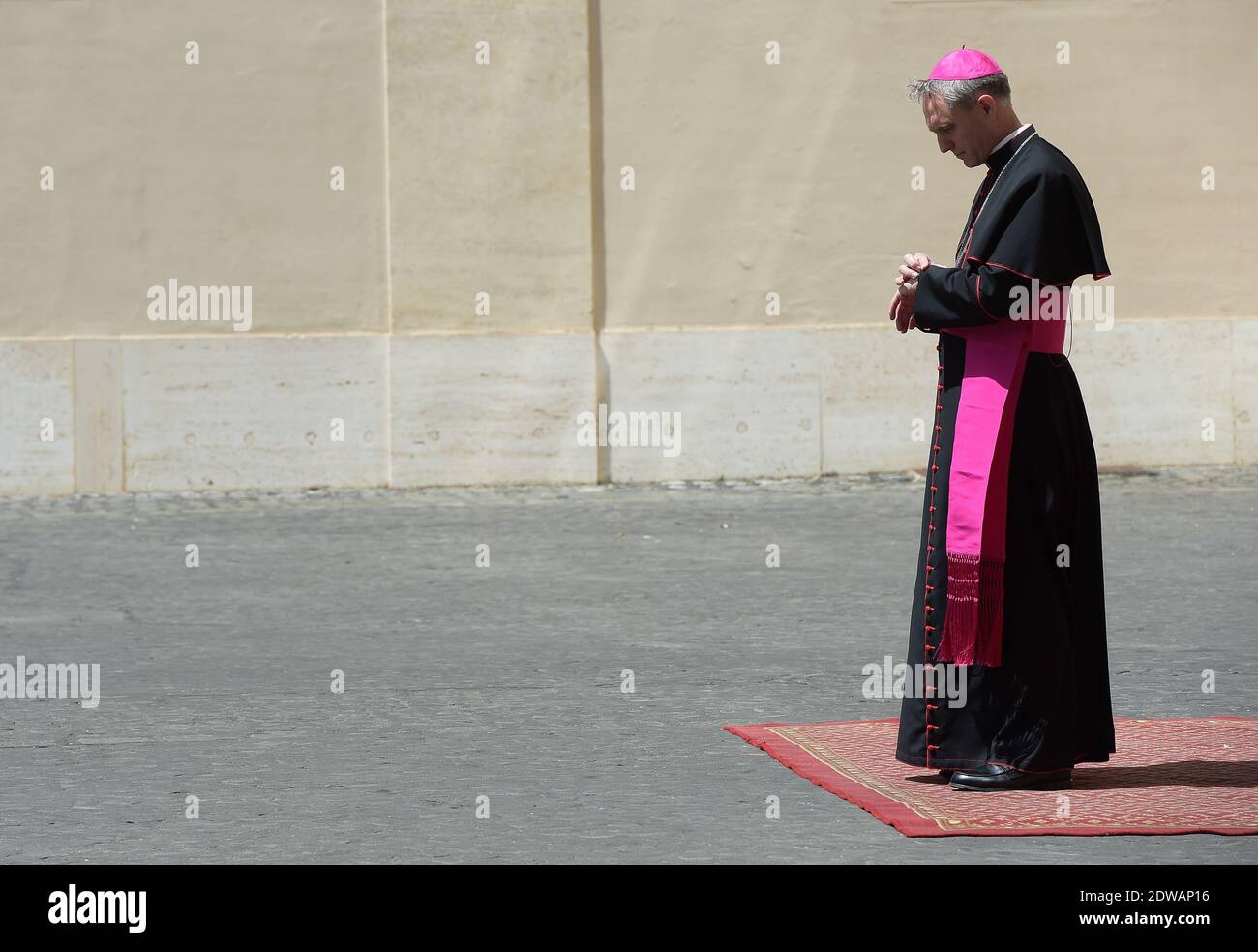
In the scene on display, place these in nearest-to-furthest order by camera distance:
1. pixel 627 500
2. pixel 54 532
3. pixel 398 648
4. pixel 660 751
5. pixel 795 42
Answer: pixel 660 751, pixel 398 648, pixel 54 532, pixel 627 500, pixel 795 42

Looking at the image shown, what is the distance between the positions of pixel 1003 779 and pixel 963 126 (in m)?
1.88

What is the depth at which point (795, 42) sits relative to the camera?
609 inches

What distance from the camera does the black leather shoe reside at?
19.4 ft

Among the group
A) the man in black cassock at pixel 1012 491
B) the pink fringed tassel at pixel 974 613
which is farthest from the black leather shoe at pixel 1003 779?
the pink fringed tassel at pixel 974 613

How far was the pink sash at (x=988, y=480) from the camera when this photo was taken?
19.4ft

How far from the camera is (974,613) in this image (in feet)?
19.4

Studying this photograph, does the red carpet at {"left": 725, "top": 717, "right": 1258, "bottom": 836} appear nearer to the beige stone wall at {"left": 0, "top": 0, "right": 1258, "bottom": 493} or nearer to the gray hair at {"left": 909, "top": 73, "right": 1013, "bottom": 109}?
the gray hair at {"left": 909, "top": 73, "right": 1013, "bottom": 109}

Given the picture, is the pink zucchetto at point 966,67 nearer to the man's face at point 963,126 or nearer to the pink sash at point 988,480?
the man's face at point 963,126

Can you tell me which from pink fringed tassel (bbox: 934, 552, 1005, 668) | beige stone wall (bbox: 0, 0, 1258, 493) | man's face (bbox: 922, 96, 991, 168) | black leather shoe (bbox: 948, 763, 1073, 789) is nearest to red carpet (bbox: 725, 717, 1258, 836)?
black leather shoe (bbox: 948, 763, 1073, 789)

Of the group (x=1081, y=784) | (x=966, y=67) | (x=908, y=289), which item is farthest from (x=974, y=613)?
(x=966, y=67)

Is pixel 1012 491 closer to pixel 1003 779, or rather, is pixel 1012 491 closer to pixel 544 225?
pixel 1003 779
